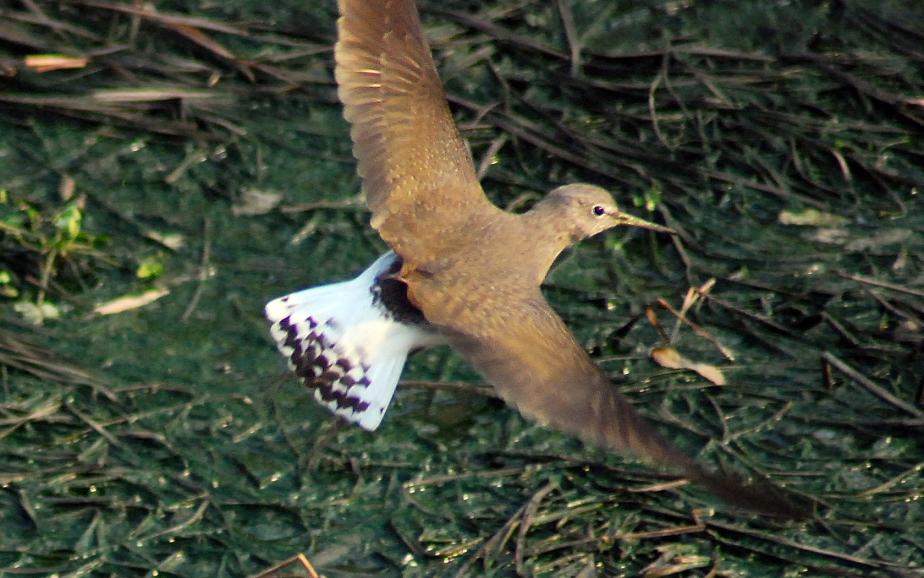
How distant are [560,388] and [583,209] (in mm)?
1084

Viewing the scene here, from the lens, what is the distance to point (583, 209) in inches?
209

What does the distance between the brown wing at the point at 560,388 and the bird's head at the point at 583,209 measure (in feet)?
1.83

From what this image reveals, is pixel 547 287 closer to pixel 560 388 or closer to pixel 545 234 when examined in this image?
pixel 545 234

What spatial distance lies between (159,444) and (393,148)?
1.17 metres

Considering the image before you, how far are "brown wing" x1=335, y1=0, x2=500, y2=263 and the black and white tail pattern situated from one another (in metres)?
0.18

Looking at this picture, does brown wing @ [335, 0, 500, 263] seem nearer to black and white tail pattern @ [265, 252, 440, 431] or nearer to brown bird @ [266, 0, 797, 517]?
brown bird @ [266, 0, 797, 517]

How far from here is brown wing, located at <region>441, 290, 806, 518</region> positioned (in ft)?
13.5

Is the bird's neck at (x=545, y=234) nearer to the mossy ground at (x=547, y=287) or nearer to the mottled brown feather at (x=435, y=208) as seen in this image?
the mottled brown feather at (x=435, y=208)

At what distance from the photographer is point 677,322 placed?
5.86 meters

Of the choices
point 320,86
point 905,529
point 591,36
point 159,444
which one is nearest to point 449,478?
point 159,444

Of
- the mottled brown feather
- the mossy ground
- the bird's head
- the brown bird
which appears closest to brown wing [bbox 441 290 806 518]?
the mottled brown feather

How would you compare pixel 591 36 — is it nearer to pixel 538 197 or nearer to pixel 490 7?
pixel 490 7

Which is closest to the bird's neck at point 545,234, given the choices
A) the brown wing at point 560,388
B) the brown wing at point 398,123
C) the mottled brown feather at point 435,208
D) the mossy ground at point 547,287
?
the mottled brown feather at point 435,208

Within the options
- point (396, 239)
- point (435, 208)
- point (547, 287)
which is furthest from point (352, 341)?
point (547, 287)
